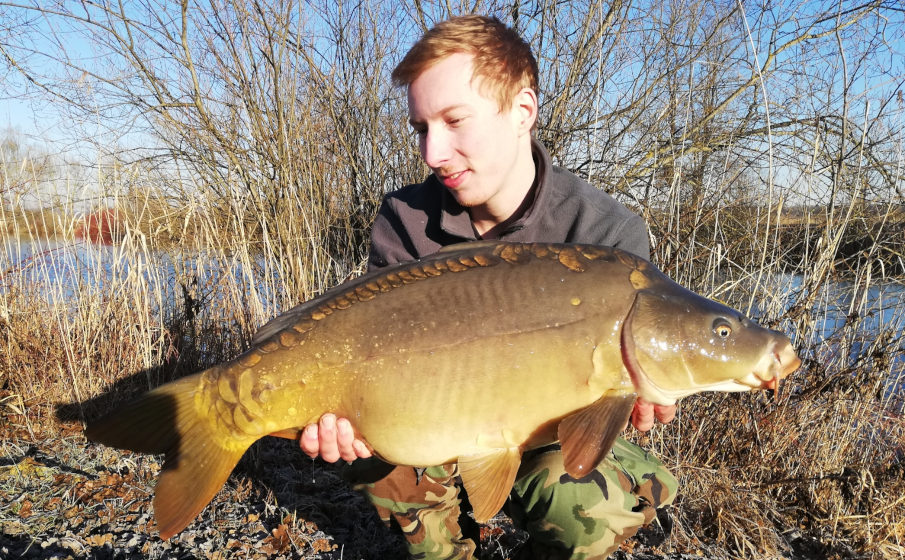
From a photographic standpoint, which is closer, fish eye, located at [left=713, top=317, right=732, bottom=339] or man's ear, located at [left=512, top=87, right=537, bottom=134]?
fish eye, located at [left=713, top=317, right=732, bottom=339]

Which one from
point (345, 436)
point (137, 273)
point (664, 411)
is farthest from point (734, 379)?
point (137, 273)

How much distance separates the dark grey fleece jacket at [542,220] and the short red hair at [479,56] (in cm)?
33

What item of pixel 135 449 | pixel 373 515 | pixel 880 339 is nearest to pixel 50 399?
pixel 373 515

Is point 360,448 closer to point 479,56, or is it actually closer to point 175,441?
point 175,441

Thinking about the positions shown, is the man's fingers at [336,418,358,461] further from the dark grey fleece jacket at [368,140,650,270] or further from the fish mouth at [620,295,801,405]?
the dark grey fleece jacket at [368,140,650,270]

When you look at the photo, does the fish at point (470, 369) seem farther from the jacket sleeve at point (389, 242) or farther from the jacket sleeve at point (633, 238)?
the jacket sleeve at point (389, 242)

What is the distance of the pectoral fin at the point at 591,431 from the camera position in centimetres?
133

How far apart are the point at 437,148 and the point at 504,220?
413 mm

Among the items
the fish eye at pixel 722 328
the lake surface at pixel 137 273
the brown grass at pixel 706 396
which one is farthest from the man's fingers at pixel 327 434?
the lake surface at pixel 137 273

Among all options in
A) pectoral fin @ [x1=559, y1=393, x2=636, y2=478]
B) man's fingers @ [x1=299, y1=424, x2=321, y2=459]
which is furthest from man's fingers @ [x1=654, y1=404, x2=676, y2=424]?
man's fingers @ [x1=299, y1=424, x2=321, y2=459]

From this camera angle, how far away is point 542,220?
2.06m

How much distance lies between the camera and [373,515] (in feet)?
8.02

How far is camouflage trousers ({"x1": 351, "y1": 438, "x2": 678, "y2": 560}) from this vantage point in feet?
5.68

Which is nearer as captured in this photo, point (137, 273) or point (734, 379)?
point (734, 379)
